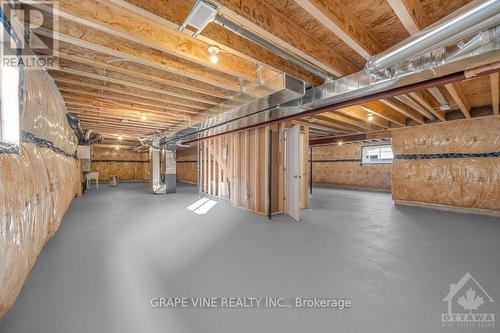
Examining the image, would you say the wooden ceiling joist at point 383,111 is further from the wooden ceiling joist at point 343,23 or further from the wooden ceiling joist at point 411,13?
the wooden ceiling joist at point 411,13

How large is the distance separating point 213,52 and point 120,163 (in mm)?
12911

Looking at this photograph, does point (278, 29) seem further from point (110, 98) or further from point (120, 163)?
point (120, 163)

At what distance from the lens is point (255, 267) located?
200 centimetres

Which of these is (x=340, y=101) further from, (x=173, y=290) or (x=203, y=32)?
(x=173, y=290)

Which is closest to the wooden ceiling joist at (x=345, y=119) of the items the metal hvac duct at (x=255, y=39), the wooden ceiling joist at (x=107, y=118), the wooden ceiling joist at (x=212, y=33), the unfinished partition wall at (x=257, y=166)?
the unfinished partition wall at (x=257, y=166)

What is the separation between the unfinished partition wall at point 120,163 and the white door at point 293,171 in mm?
11448

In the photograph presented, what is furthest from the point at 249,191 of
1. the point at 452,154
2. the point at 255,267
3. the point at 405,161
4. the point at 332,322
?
the point at 452,154

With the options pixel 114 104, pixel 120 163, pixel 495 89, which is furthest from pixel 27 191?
pixel 120 163

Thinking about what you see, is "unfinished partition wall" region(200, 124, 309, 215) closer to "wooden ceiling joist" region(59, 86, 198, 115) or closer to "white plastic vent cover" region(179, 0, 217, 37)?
"wooden ceiling joist" region(59, 86, 198, 115)

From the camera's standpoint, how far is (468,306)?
1468mm

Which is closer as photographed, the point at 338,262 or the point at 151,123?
the point at 338,262

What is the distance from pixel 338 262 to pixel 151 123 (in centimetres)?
558

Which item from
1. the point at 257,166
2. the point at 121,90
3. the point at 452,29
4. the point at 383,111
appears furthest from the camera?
the point at 257,166

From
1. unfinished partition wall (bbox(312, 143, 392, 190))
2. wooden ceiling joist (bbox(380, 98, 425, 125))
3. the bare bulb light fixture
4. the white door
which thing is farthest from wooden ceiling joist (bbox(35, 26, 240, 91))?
unfinished partition wall (bbox(312, 143, 392, 190))
